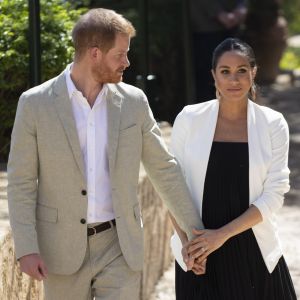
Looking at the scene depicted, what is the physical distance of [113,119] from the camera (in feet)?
13.0

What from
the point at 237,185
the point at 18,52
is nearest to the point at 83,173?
the point at 237,185

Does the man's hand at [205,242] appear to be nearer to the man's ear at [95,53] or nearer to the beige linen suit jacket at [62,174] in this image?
the beige linen suit jacket at [62,174]

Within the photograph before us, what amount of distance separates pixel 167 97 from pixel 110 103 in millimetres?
7411

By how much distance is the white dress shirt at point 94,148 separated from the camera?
12.8 feet

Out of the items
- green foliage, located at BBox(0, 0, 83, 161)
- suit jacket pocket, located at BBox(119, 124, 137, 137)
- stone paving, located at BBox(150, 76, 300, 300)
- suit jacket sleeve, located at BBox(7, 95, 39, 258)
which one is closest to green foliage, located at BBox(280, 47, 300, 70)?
stone paving, located at BBox(150, 76, 300, 300)

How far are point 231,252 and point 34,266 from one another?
38.6 inches

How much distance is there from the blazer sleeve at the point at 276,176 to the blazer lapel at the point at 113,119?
0.72 meters

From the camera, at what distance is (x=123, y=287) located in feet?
12.9

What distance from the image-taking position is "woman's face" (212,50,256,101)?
4.36 m

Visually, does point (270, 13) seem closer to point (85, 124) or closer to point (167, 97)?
point (167, 97)

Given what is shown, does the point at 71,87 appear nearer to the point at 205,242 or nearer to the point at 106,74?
the point at 106,74

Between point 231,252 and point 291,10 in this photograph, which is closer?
point 231,252

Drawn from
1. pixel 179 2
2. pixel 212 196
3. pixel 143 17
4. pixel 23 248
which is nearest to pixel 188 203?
pixel 212 196

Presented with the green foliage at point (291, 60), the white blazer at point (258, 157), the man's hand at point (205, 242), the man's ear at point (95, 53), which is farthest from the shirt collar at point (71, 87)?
the green foliage at point (291, 60)
